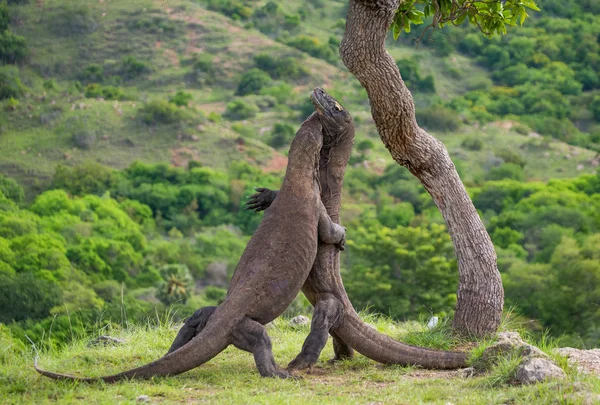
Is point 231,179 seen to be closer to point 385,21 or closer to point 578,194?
point 578,194

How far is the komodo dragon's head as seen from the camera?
7.87 metres

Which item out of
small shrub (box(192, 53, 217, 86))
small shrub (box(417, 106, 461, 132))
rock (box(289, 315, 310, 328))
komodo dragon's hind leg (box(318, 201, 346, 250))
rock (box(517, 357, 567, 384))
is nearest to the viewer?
rock (box(517, 357, 567, 384))

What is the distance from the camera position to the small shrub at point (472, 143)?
79.7 meters

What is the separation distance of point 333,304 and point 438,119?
7605 centimetres

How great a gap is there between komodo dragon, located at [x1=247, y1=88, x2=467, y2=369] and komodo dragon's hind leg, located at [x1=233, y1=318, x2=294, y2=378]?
0.42 meters

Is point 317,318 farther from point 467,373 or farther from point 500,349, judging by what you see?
point 500,349

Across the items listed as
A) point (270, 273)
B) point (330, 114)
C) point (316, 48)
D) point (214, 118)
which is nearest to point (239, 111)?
point (214, 118)

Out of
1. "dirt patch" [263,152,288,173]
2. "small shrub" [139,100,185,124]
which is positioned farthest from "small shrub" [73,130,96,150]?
"dirt patch" [263,152,288,173]

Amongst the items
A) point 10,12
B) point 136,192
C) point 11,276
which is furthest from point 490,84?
point 11,276

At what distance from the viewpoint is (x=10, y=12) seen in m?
88.9

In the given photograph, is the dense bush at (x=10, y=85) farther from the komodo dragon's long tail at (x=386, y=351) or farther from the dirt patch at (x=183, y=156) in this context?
the komodo dragon's long tail at (x=386, y=351)

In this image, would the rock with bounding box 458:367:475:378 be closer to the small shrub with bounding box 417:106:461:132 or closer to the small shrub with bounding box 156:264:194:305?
the small shrub with bounding box 156:264:194:305

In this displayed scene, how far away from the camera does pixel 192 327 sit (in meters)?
7.50

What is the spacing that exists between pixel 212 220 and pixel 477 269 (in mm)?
63616
